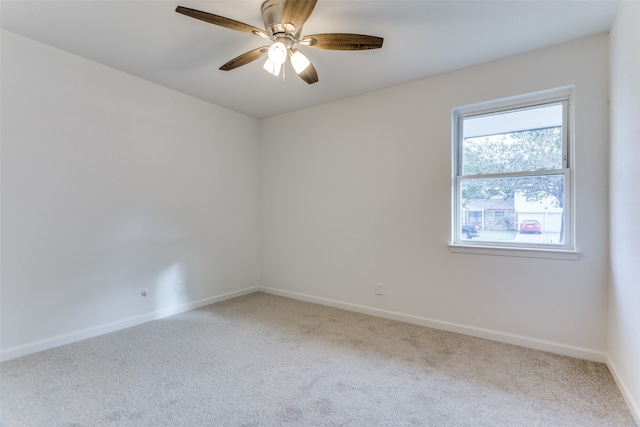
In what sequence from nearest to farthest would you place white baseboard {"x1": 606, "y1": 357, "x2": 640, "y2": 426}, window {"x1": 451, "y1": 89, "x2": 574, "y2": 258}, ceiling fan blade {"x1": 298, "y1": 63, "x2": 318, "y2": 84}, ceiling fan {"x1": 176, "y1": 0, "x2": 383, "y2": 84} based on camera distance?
white baseboard {"x1": 606, "y1": 357, "x2": 640, "y2": 426}, ceiling fan {"x1": 176, "y1": 0, "x2": 383, "y2": 84}, ceiling fan blade {"x1": 298, "y1": 63, "x2": 318, "y2": 84}, window {"x1": 451, "y1": 89, "x2": 574, "y2": 258}

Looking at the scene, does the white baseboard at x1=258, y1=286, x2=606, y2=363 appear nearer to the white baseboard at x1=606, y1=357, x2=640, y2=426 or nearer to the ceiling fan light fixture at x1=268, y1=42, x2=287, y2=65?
the white baseboard at x1=606, y1=357, x2=640, y2=426

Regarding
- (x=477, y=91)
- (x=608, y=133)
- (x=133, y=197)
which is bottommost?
(x=133, y=197)

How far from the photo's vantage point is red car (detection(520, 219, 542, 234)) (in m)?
2.55

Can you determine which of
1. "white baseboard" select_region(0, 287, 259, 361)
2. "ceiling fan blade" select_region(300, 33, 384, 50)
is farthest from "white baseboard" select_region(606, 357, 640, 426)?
"white baseboard" select_region(0, 287, 259, 361)

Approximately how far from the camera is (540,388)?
192 centimetres

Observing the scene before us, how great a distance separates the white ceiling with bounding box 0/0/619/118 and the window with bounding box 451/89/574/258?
0.49 m

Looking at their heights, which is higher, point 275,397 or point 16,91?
point 16,91

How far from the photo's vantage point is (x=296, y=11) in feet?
5.57

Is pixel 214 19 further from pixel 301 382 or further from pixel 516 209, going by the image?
pixel 516 209

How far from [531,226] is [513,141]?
0.76 m

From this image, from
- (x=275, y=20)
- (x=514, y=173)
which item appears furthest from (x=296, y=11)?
(x=514, y=173)

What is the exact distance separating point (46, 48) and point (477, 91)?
3669 mm

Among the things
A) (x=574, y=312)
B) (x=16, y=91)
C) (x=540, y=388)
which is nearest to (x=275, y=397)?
(x=540, y=388)

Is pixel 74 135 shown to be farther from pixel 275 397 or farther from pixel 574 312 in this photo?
pixel 574 312
